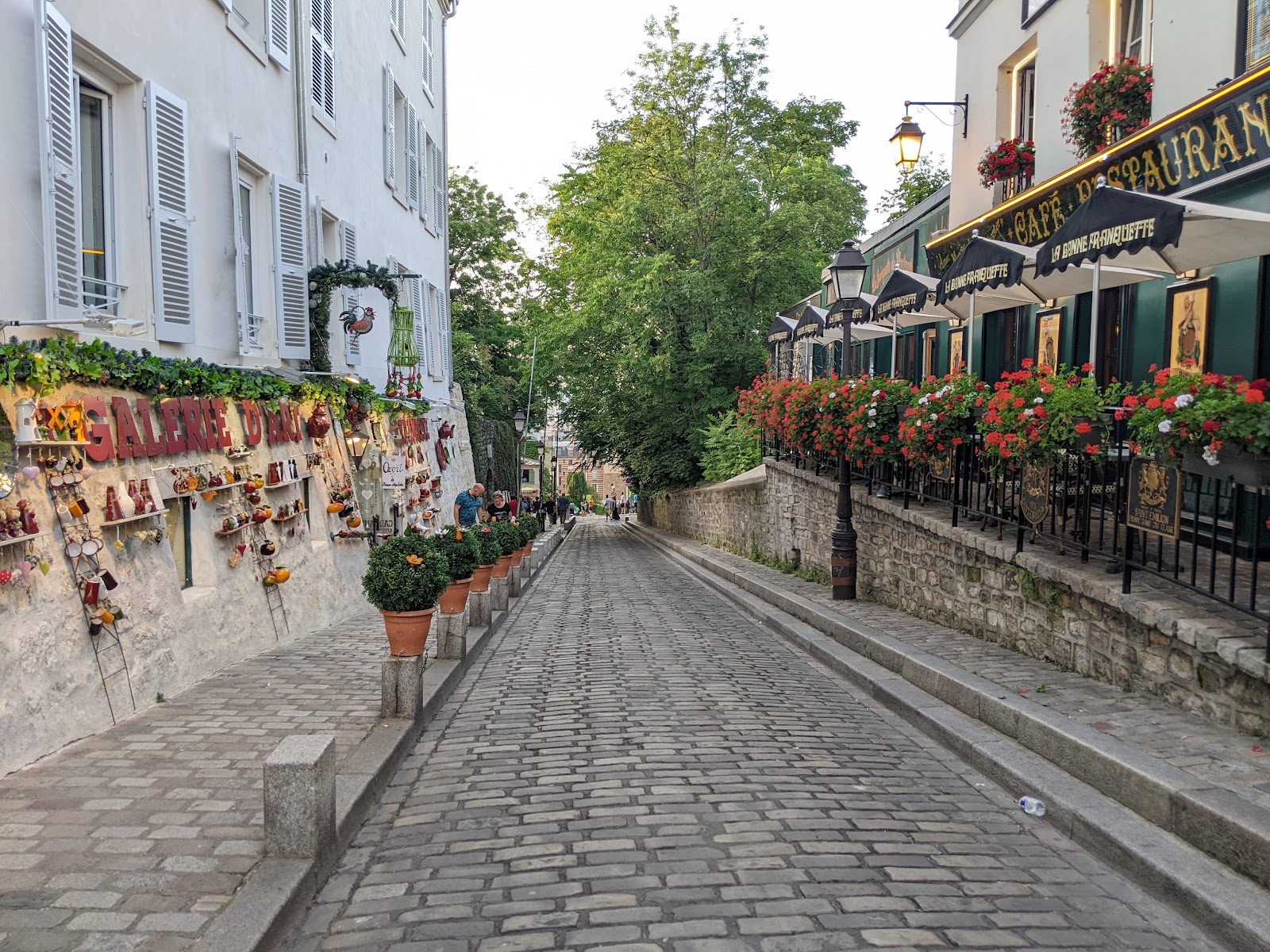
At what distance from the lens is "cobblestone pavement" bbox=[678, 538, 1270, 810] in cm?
448

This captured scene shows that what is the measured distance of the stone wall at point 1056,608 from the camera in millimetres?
5094

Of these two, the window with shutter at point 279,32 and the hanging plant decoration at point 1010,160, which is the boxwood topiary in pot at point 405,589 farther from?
the hanging plant decoration at point 1010,160

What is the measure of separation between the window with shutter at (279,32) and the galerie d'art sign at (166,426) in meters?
4.08

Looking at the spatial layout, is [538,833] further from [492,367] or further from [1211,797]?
[492,367]

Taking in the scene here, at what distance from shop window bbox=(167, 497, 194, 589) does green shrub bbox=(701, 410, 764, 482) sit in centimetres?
1672

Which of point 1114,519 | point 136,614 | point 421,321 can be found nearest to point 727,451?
point 421,321

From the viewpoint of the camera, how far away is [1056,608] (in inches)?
274

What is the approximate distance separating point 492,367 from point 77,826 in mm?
31877

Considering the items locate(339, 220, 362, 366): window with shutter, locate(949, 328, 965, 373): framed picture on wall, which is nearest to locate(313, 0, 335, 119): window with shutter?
locate(339, 220, 362, 366): window with shutter

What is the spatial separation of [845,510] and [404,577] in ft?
20.3

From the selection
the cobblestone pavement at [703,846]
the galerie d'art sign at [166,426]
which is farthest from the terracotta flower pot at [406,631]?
the galerie d'art sign at [166,426]

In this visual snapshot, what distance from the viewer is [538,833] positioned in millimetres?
4566

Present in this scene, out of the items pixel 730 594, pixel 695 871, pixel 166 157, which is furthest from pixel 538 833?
pixel 730 594

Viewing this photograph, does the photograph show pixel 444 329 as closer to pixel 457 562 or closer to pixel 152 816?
pixel 457 562
